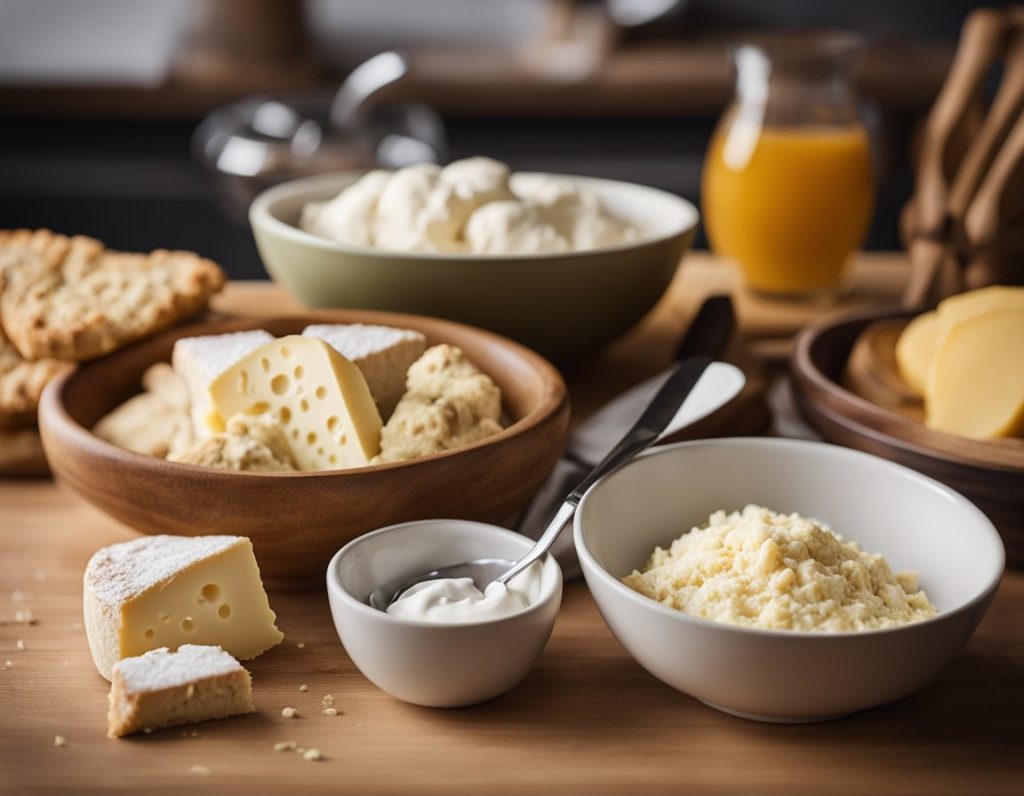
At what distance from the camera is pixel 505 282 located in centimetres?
137

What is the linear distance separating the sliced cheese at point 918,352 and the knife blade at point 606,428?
0.69ft

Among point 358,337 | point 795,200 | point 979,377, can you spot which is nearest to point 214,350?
point 358,337

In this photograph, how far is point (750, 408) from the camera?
131 centimetres

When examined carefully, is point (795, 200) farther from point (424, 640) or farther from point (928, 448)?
point (424, 640)

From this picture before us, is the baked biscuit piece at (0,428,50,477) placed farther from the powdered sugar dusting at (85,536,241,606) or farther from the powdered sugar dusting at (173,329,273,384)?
the powdered sugar dusting at (85,536,241,606)

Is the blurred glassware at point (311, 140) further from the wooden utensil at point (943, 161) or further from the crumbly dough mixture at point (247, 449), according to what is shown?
the crumbly dough mixture at point (247, 449)

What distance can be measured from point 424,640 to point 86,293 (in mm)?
706

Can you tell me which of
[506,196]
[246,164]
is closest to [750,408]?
[506,196]

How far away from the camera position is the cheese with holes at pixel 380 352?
1151mm

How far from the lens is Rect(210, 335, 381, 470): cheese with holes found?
1.06 metres

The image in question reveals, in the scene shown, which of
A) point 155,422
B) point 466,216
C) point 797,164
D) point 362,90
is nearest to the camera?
point 155,422

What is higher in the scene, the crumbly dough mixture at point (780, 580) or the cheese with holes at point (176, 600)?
the crumbly dough mixture at point (780, 580)

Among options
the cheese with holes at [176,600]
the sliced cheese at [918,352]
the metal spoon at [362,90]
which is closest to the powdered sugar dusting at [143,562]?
the cheese with holes at [176,600]

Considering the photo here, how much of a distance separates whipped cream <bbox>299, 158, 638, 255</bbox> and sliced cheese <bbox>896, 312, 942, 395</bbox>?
0.36 m
